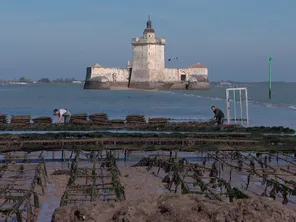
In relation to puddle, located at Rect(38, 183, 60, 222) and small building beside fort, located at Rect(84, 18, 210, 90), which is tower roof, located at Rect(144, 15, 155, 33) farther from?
puddle, located at Rect(38, 183, 60, 222)

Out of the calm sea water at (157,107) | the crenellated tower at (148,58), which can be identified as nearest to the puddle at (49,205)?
the calm sea water at (157,107)

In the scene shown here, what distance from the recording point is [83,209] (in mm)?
6672

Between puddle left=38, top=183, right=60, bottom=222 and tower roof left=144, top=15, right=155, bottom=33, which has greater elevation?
tower roof left=144, top=15, right=155, bottom=33

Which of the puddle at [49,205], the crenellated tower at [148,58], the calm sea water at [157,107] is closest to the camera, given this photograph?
the puddle at [49,205]

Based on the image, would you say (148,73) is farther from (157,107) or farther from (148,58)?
(157,107)

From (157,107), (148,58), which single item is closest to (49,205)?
(157,107)

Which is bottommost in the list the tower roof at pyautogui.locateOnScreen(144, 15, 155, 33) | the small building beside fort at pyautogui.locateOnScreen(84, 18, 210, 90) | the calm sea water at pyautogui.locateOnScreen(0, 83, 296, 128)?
the calm sea water at pyautogui.locateOnScreen(0, 83, 296, 128)

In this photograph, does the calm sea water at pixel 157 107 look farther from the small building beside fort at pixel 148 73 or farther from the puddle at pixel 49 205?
the puddle at pixel 49 205

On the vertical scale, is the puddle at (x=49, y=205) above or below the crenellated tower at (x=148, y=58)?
below

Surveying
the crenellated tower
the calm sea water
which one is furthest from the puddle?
the crenellated tower

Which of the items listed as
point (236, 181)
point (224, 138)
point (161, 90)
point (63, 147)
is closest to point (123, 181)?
point (236, 181)

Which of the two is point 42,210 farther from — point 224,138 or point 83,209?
point 224,138

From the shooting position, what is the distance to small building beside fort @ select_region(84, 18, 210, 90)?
3821 inches

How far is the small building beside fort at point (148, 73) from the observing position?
9706 cm
